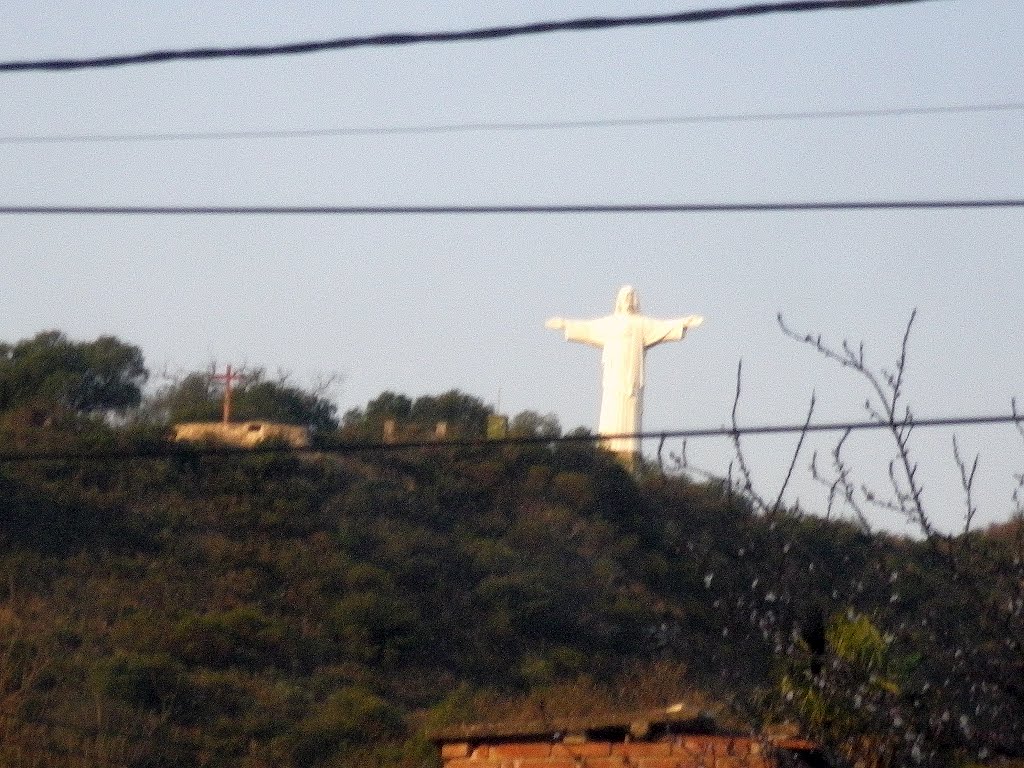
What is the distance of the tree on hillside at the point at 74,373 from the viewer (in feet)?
131

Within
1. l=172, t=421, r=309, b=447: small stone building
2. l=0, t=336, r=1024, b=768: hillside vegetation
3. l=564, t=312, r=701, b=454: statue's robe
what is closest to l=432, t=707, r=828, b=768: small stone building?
l=0, t=336, r=1024, b=768: hillside vegetation

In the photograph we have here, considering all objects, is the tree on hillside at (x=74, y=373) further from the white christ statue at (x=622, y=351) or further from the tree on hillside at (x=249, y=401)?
the white christ statue at (x=622, y=351)

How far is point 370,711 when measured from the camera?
20.8 metres

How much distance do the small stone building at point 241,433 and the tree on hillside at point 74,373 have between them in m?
6.26

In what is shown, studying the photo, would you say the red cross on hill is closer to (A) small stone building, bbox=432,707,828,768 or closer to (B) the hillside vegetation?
(B) the hillside vegetation

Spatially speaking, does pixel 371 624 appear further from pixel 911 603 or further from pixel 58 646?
pixel 911 603

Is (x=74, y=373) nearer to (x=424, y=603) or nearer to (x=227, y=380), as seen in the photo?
(x=227, y=380)

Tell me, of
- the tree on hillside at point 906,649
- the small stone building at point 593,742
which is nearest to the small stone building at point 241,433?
the small stone building at point 593,742

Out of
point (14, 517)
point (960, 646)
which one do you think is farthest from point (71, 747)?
point (960, 646)

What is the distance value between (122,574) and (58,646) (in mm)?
4560

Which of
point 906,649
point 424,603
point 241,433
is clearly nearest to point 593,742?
point 906,649

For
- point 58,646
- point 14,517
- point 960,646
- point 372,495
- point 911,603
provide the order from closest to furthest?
point 960,646 → point 911,603 → point 58,646 → point 14,517 → point 372,495

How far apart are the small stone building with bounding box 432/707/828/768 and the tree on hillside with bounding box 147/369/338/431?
2655cm

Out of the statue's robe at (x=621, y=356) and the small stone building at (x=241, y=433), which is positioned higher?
the statue's robe at (x=621, y=356)
